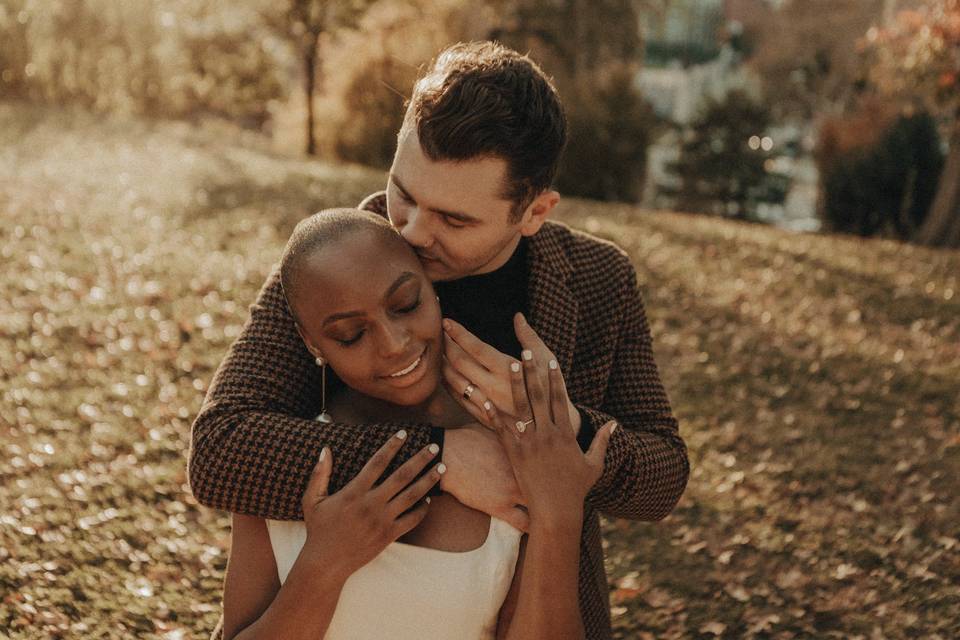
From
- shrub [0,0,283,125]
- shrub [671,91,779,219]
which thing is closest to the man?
shrub [671,91,779,219]

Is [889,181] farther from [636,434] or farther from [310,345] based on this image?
[310,345]

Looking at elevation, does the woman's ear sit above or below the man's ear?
below

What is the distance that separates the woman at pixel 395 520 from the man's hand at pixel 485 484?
0.14 ft

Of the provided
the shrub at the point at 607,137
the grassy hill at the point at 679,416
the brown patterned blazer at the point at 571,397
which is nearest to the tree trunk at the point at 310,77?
the shrub at the point at 607,137

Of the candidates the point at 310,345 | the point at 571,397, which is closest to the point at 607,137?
the point at 571,397

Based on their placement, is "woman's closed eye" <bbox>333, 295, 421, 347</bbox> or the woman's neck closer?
"woman's closed eye" <bbox>333, 295, 421, 347</bbox>

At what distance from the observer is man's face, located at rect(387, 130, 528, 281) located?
2.71 metres

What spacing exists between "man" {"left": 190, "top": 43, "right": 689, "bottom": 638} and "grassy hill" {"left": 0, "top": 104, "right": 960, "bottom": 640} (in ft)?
6.80

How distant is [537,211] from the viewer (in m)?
2.95

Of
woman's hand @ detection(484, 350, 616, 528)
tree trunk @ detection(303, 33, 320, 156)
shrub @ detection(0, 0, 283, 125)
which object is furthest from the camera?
shrub @ detection(0, 0, 283, 125)

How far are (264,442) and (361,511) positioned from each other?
1.12 ft

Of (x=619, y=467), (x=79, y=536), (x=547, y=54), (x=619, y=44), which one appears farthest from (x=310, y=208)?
(x=619, y=44)

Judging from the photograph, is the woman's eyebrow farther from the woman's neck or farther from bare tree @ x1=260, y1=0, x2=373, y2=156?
bare tree @ x1=260, y1=0, x2=373, y2=156

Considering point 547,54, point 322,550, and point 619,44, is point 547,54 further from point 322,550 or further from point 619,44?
point 322,550
